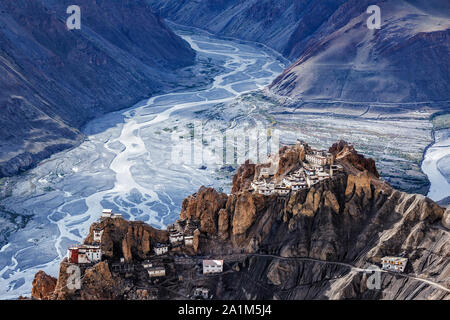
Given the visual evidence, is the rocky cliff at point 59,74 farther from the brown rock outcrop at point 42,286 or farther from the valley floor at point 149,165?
the brown rock outcrop at point 42,286

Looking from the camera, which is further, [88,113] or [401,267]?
[88,113]

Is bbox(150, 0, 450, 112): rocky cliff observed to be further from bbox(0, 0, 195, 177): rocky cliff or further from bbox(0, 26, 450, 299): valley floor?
bbox(0, 0, 195, 177): rocky cliff

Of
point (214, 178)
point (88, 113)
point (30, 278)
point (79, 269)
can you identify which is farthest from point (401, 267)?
point (88, 113)

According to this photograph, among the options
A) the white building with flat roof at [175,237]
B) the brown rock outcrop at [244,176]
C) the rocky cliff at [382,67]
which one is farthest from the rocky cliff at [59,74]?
the white building with flat roof at [175,237]

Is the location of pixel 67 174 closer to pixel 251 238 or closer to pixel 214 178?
pixel 214 178

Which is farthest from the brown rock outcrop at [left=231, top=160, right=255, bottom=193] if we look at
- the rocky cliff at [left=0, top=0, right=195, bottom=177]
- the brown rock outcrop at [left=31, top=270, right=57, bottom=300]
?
the rocky cliff at [left=0, top=0, right=195, bottom=177]

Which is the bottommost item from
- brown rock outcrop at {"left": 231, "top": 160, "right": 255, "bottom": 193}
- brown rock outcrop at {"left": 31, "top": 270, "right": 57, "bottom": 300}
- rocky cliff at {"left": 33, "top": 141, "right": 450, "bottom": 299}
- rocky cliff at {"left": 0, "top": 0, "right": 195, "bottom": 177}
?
brown rock outcrop at {"left": 31, "top": 270, "right": 57, "bottom": 300}
